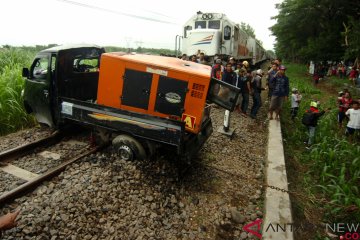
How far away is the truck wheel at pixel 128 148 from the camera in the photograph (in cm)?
535

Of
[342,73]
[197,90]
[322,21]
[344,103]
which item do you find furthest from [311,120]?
[322,21]

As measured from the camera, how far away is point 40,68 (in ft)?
21.9

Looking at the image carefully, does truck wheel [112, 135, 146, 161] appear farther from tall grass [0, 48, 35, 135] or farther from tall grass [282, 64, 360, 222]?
tall grass [0, 48, 35, 135]

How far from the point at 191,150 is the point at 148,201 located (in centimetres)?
131

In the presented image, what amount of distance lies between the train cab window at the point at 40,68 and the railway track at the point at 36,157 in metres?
1.40

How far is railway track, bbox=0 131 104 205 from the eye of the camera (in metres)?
4.43

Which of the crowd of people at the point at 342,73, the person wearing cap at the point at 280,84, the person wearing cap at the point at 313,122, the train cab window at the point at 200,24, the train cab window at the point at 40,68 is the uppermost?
the train cab window at the point at 200,24

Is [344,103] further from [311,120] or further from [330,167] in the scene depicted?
[330,167]

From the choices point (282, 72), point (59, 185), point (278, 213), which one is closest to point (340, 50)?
point (282, 72)

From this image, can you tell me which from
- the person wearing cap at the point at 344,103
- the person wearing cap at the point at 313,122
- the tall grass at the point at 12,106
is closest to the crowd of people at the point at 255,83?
the person wearing cap at the point at 313,122

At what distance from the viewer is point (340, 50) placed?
24.9 meters

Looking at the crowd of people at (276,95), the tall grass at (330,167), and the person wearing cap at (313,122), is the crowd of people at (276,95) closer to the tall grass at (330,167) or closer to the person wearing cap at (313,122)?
the person wearing cap at (313,122)

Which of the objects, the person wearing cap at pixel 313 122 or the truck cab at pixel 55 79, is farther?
the person wearing cap at pixel 313 122

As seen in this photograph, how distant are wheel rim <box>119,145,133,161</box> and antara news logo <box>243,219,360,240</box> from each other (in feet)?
8.33
